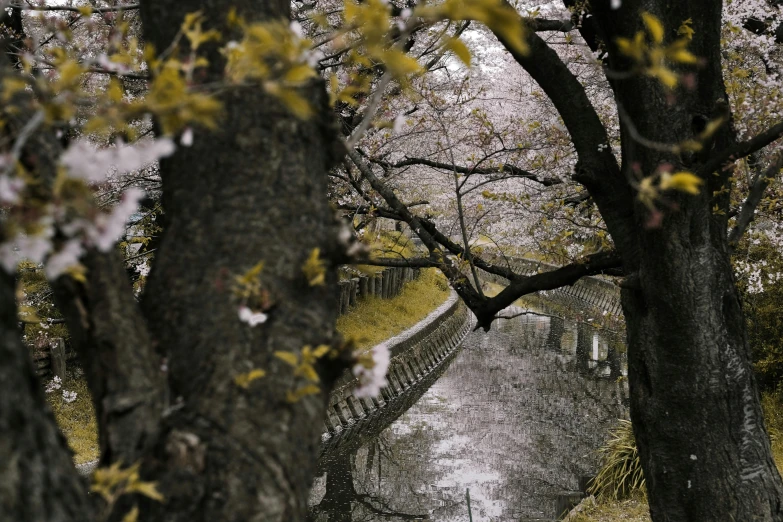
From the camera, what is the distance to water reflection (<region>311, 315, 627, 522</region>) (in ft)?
29.5

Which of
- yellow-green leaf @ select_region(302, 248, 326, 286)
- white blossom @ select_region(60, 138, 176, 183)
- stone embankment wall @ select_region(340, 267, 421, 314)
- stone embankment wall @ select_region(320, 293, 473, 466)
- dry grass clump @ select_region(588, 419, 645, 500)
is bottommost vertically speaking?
dry grass clump @ select_region(588, 419, 645, 500)

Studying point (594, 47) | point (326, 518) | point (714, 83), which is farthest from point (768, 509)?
point (326, 518)

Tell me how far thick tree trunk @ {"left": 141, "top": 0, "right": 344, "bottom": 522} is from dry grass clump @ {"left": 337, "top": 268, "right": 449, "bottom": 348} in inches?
387

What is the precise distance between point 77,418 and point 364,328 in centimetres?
681

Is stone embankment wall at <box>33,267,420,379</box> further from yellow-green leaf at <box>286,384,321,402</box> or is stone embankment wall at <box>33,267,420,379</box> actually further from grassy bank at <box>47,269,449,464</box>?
yellow-green leaf at <box>286,384,321,402</box>

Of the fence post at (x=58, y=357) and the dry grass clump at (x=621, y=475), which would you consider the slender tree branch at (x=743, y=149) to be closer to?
the dry grass clump at (x=621, y=475)

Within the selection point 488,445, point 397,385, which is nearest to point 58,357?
point 488,445

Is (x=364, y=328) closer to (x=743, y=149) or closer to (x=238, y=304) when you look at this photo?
(x=743, y=149)

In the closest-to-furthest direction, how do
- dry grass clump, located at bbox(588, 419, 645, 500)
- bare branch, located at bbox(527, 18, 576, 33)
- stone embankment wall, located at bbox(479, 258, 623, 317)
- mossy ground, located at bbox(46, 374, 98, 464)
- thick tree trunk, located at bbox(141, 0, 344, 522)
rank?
1. thick tree trunk, located at bbox(141, 0, 344, 522)
2. bare branch, located at bbox(527, 18, 576, 33)
3. mossy ground, located at bbox(46, 374, 98, 464)
4. dry grass clump, located at bbox(588, 419, 645, 500)
5. stone embankment wall, located at bbox(479, 258, 623, 317)

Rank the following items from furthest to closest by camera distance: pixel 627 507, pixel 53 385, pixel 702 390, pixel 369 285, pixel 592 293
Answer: pixel 592 293
pixel 369 285
pixel 53 385
pixel 627 507
pixel 702 390

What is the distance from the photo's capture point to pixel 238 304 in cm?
155

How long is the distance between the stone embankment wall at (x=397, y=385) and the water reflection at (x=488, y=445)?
0.29 meters

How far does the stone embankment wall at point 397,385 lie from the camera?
1099 centimetres

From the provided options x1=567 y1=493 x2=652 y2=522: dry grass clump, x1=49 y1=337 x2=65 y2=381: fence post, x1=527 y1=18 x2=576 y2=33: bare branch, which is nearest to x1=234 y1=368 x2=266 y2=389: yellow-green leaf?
x1=527 y1=18 x2=576 y2=33: bare branch
